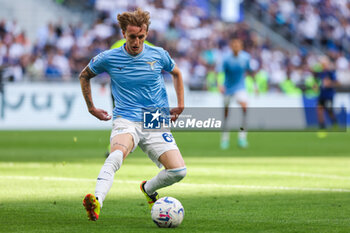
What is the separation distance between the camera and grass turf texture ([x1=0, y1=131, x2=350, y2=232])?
6730mm

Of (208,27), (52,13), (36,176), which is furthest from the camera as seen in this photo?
(208,27)

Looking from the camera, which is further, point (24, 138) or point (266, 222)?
point (24, 138)

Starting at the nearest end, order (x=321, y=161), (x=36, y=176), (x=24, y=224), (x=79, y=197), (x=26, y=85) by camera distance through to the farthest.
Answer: (x=24, y=224)
(x=79, y=197)
(x=36, y=176)
(x=321, y=161)
(x=26, y=85)

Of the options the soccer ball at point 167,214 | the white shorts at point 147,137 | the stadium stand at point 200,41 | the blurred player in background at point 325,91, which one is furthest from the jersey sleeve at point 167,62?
the blurred player in background at point 325,91

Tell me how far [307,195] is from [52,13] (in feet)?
72.6

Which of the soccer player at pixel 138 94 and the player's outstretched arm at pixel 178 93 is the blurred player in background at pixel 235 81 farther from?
the soccer player at pixel 138 94

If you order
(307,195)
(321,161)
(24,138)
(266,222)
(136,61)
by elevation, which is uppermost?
(136,61)

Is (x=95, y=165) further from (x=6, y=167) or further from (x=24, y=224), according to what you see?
(x=24, y=224)

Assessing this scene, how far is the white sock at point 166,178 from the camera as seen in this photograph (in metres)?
6.98

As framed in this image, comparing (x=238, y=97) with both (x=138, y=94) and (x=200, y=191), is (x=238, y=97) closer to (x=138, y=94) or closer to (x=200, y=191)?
(x=200, y=191)

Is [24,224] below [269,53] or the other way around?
the other way around

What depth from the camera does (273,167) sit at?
12.9m

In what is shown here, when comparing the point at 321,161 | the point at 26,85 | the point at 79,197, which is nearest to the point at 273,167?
the point at 321,161

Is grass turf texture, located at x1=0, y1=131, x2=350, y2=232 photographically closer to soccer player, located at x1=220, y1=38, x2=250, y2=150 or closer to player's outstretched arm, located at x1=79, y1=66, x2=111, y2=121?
player's outstretched arm, located at x1=79, y1=66, x2=111, y2=121
